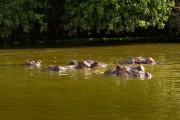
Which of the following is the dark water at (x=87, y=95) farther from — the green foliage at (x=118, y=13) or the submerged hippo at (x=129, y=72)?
the green foliage at (x=118, y=13)

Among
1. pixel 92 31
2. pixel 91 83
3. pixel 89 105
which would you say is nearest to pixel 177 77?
pixel 91 83

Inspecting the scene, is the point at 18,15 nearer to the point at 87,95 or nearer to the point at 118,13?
the point at 118,13

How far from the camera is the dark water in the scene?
9.23 meters

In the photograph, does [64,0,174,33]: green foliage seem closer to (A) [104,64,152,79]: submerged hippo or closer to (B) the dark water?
(B) the dark water

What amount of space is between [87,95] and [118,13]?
794 inches

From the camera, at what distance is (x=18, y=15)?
3155cm

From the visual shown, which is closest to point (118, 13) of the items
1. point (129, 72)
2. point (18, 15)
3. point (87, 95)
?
point (18, 15)

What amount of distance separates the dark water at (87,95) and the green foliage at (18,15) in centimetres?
1445

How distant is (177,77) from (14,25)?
→ 1875 cm

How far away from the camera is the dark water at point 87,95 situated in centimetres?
923

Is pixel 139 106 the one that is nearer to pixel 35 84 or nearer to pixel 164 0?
pixel 35 84

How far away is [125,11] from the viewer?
3117 centimetres

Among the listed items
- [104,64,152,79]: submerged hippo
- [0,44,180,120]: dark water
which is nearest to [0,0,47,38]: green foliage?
[0,44,180,120]: dark water

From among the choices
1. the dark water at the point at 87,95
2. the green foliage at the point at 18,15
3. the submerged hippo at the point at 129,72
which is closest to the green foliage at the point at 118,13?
the green foliage at the point at 18,15
